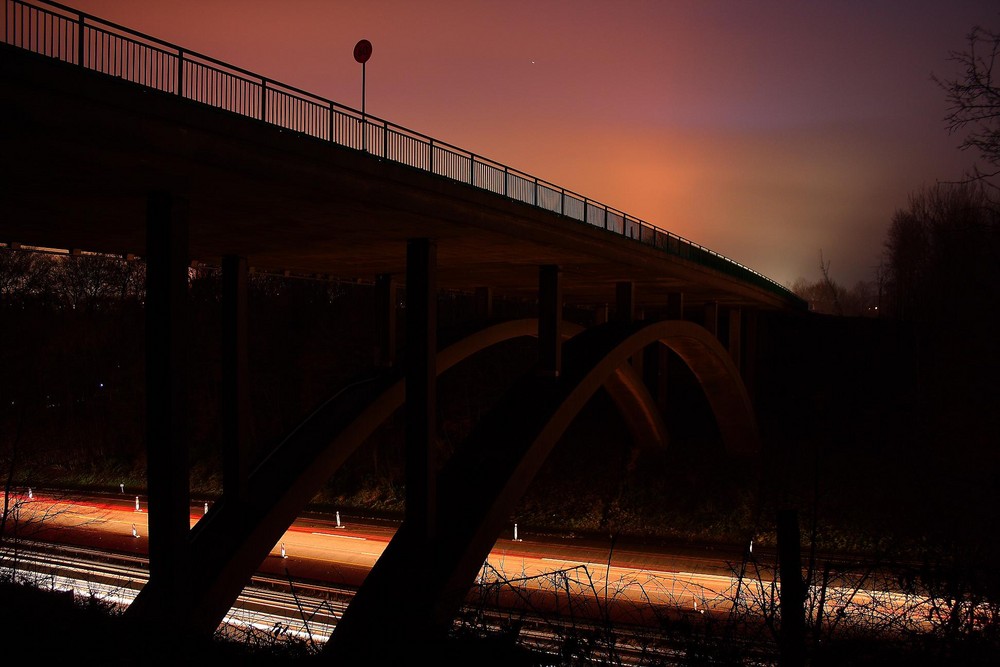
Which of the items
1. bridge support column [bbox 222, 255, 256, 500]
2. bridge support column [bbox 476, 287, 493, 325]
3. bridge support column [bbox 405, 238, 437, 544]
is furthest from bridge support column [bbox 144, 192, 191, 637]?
bridge support column [bbox 476, 287, 493, 325]

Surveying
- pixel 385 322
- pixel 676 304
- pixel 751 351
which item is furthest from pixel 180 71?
pixel 751 351

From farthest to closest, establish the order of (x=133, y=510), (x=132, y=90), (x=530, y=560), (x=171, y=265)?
1. (x=133, y=510)
2. (x=530, y=560)
3. (x=171, y=265)
4. (x=132, y=90)

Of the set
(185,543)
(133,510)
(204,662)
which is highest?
(204,662)

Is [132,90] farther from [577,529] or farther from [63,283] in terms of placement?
[63,283]

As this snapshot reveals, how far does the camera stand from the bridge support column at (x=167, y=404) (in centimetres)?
1045

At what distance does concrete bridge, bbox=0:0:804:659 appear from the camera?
7.74 m

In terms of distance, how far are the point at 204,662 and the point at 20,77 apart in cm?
552

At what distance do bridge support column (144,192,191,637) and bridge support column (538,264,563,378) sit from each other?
8.70 meters

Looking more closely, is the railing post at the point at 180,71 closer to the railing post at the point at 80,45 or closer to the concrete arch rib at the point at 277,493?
the railing post at the point at 80,45

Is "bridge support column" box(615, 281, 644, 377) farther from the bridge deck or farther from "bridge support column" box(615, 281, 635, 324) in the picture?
the bridge deck

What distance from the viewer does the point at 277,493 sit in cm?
1416

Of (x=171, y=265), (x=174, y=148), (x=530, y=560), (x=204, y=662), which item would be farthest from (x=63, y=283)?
(x=204, y=662)

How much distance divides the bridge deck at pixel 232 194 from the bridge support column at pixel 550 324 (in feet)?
1.58

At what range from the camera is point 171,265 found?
1050cm
